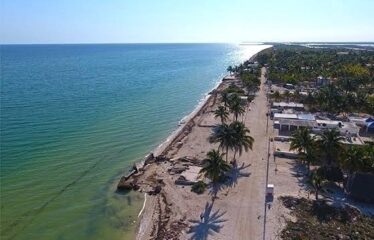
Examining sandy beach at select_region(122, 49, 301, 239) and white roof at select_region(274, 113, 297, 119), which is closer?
sandy beach at select_region(122, 49, 301, 239)

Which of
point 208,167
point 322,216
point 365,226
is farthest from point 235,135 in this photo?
point 365,226

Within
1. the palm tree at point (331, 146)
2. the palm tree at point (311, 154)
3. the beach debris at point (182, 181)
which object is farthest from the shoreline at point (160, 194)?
the palm tree at point (331, 146)

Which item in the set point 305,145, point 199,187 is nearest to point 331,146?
point 305,145

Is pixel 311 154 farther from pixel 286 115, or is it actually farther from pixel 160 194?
pixel 286 115

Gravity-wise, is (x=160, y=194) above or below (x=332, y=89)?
below

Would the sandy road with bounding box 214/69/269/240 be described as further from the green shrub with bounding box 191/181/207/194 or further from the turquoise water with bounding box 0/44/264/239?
the turquoise water with bounding box 0/44/264/239

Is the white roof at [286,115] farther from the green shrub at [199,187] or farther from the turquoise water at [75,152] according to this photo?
the green shrub at [199,187]

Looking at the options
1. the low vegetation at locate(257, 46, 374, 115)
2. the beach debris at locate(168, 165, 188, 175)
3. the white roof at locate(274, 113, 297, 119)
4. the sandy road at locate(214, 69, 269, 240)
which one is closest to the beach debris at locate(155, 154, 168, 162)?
the beach debris at locate(168, 165, 188, 175)
